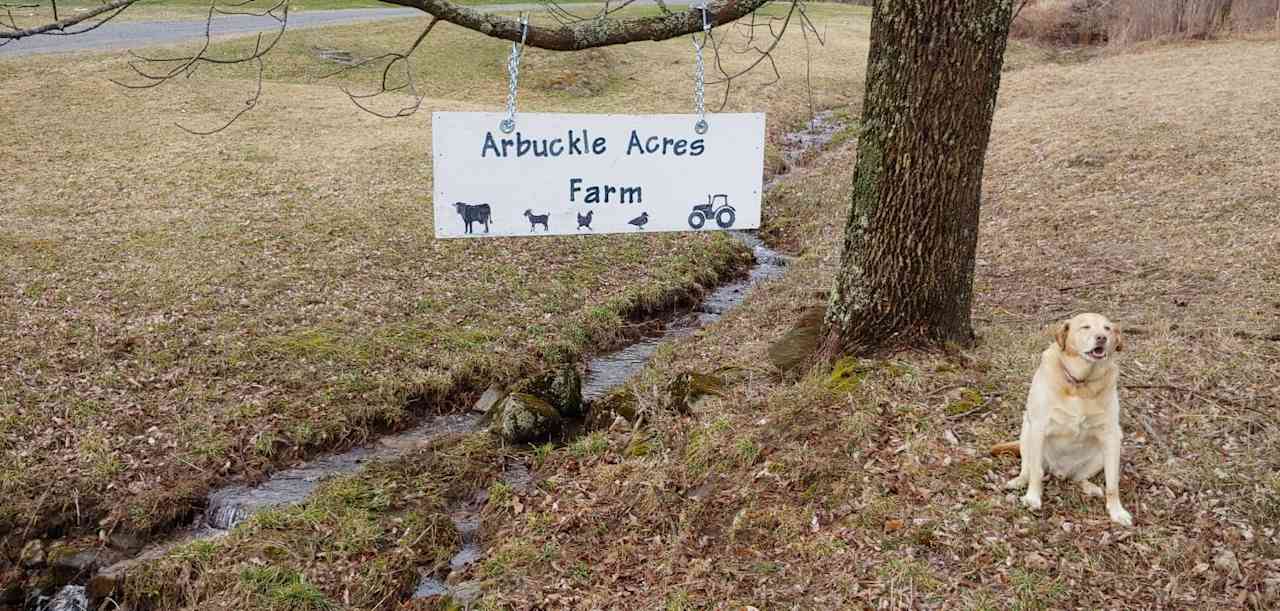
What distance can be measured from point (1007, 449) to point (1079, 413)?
0.76m

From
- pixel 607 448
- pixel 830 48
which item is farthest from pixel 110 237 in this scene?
pixel 830 48

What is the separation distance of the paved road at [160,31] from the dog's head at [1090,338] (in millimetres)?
19511

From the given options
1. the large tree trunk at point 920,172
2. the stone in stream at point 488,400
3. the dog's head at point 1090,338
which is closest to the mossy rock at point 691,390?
the large tree trunk at point 920,172

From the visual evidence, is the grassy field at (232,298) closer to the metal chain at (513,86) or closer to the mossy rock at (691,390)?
the mossy rock at (691,390)

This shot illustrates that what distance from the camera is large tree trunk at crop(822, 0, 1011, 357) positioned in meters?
5.29

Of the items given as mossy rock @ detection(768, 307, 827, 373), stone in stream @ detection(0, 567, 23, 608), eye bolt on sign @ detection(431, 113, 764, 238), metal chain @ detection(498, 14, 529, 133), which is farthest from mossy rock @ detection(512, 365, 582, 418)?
stone in stream @ detection(0, 567, 23, 608)

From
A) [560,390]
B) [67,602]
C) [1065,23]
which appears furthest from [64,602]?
[1065,23]

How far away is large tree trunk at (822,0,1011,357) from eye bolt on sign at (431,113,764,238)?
2.55 feet

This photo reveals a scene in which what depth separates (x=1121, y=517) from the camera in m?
4.50

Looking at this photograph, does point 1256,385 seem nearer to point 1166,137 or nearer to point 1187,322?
point 1187,322

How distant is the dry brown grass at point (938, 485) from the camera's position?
441 centimetres

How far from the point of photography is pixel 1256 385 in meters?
5.58

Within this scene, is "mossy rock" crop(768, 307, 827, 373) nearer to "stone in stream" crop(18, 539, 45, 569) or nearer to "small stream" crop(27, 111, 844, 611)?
"small stream" crop(27, 111, 844, 611)

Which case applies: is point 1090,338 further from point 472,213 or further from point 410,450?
point 410,450
